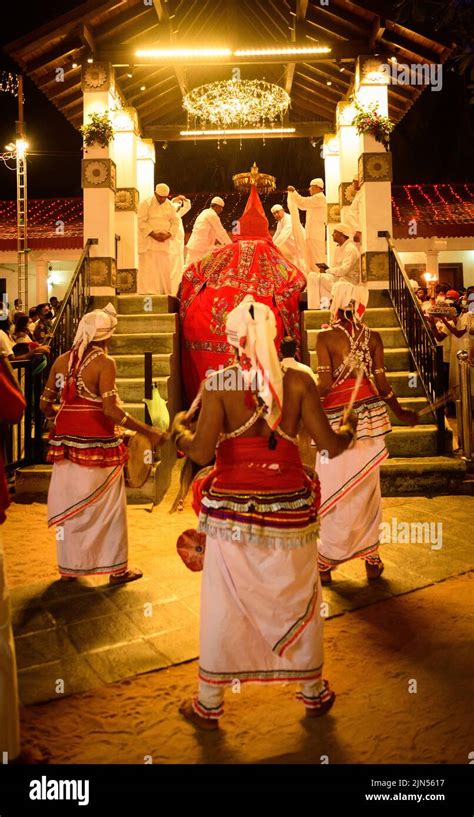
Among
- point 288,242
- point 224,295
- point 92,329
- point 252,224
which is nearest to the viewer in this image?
point 92,329

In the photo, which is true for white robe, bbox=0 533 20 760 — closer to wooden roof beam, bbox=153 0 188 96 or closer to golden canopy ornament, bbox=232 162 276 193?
golden canopy ornament, bbox=232 162 276 193

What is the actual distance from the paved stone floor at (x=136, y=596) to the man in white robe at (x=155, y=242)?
594 cm

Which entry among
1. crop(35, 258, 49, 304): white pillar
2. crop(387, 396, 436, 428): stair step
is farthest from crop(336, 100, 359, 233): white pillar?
crop(35, 258, 49, 304): white pillar

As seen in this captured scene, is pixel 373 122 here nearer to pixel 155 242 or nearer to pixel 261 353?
pixel 155 242

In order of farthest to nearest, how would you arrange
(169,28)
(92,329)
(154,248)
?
(154,248) → (169,28) → (92,329)

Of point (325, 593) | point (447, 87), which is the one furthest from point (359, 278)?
point (447, 87)

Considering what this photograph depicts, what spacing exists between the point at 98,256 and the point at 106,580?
6.72m

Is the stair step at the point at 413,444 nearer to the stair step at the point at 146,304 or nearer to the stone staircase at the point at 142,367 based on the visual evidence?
the stone staircase at the point at 142,367

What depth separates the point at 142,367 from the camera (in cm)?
872

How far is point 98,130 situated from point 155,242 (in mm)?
2099

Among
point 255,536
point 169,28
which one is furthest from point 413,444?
point 169,28

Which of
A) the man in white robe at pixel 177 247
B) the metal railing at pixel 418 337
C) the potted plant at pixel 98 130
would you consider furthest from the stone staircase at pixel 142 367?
the metal railing at pixel 418 337

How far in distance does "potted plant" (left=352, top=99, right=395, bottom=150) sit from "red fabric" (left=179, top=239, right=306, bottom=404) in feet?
8.34

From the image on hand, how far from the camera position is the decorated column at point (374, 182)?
10.3 meters
